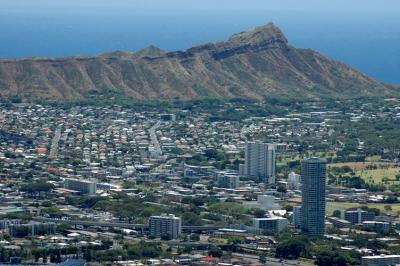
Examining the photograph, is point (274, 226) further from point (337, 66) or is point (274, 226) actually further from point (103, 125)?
point (337, 66)

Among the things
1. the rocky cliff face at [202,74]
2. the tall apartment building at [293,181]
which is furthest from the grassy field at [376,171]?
the rocky cliff face at [202,74]

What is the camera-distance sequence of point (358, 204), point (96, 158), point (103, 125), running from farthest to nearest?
point (103, 125) < point (96, 158) < point (358, 204)

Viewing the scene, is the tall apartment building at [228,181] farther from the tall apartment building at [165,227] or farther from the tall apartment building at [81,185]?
the tall apartment building at [165,227]

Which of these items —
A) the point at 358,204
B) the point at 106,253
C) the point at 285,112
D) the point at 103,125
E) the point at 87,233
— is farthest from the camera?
the point at 285,112

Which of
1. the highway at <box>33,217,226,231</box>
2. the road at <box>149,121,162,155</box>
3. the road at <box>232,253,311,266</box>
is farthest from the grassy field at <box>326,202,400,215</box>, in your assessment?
the road at <box>149,121,162,155</box>

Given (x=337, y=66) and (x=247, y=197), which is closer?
(x=247, y=197)

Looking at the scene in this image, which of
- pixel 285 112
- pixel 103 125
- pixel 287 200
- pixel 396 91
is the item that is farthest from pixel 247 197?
pixel 396 91

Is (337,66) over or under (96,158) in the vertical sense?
over
